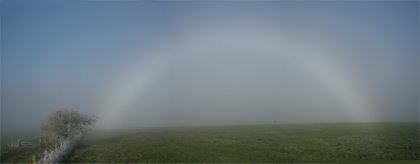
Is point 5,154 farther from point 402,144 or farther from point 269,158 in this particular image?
point 402,144

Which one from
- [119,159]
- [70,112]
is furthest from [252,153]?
[70,112]

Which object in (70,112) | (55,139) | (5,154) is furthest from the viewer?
(70,112)

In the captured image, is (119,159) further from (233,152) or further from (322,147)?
(322,147)

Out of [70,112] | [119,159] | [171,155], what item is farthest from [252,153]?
[70,112]

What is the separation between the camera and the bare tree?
44.8 m

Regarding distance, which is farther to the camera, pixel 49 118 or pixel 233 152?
pixel 49 118

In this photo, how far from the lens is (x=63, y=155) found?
31.3 m

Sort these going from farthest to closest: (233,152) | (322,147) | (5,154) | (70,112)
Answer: (70,112) → (322,147) → (233,152) → (5,154)

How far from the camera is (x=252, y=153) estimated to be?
35.1 metres

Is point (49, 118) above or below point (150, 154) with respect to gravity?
above

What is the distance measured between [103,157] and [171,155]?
6267mm

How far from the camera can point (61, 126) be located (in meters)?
46.1

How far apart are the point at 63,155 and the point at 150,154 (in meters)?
7.72

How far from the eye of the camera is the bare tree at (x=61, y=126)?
147 feet
